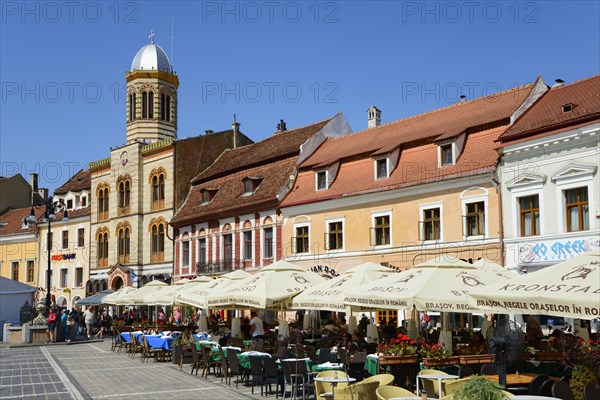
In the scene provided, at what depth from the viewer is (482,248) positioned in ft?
85.4

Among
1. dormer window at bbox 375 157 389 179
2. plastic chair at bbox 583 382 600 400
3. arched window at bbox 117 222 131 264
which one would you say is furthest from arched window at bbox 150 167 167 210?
plastic chair at bbox 583 382 600 400

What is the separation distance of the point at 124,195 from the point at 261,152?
13.3 meters

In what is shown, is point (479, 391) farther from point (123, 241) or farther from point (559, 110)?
point (123, 241)

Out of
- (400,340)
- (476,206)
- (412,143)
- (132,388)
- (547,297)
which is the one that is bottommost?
(132,388)

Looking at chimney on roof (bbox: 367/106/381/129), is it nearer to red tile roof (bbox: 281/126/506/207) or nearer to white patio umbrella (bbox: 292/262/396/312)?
red tile roof (bbox: 281/126/506/207)

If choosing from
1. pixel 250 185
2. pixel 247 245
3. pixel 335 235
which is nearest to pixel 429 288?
pixel 335 235

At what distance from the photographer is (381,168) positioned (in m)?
31.0

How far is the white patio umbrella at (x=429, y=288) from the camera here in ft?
43.0

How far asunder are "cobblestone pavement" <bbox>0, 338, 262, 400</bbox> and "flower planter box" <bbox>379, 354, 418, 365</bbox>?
3.01 m

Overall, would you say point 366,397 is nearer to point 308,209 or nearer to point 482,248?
point 482,248

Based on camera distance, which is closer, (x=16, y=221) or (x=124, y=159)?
(x=124, y=159)

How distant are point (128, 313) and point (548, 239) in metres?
29.5

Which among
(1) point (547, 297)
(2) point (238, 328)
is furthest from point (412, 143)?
(1) point (547, 297)

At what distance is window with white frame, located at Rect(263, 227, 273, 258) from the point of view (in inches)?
1439
